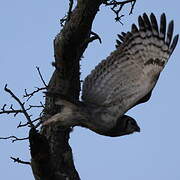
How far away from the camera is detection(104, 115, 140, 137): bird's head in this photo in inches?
250

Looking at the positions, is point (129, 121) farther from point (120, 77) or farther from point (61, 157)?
point (61, 157)

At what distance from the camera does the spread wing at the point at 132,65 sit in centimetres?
636

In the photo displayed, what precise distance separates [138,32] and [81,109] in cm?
112

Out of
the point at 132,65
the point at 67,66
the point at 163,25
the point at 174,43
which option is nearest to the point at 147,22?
the point at 163,25

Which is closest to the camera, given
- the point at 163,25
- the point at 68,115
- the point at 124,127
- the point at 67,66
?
the point at 67,66

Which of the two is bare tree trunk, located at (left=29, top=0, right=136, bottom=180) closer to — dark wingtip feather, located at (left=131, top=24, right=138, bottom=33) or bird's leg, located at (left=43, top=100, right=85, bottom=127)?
bird's leg, located at (left=43, top=100, right=85, bottom=127)

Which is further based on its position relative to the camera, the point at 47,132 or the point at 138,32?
the point at 138,32

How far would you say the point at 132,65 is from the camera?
6488 mm

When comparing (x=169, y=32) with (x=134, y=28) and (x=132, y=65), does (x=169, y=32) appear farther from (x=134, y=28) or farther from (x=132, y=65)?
(x=132, y=65)

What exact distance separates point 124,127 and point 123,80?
0.54 metres

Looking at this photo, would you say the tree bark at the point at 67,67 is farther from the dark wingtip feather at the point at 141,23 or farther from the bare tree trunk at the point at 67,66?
the dark wingtip feather at the point at 141,23

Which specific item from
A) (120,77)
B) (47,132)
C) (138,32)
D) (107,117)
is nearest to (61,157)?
(47,132)

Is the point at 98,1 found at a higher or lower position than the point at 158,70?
higher

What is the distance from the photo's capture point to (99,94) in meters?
6.44
